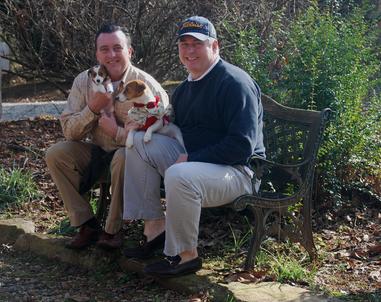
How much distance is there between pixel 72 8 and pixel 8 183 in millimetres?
2270

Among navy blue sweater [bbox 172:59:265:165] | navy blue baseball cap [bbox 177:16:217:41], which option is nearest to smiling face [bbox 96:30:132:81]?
navy blue sweater [bbox 172:59:265:165]

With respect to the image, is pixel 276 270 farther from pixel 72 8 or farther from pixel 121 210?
pixel 72 8

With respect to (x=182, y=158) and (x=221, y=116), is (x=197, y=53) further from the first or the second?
(x=182, y=158)

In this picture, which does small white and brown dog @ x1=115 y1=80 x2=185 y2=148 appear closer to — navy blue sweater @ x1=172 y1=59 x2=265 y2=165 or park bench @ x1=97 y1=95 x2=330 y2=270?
navy blue sweater @ x1=172 y1=59 x2=265 y2=165

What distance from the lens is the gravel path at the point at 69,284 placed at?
455 cm

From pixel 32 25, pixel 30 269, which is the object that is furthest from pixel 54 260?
pixel 32 25

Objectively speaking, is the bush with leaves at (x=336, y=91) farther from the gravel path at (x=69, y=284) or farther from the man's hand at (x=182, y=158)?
the gravel path at (x=69, y=284)

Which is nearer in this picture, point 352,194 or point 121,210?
point 121,210

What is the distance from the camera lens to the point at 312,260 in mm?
4766

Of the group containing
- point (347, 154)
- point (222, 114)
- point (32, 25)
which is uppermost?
point (32, 25)

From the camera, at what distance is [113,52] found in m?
5.03

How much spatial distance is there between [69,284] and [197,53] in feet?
5.62

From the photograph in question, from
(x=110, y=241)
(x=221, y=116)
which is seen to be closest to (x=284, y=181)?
(x=221, y=116)

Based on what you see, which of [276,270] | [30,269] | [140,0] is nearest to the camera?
[276,270]
